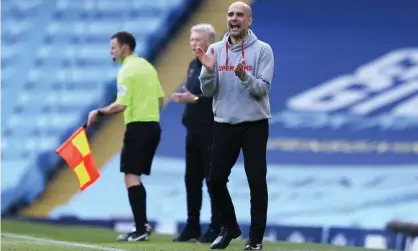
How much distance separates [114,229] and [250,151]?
19.7 ft

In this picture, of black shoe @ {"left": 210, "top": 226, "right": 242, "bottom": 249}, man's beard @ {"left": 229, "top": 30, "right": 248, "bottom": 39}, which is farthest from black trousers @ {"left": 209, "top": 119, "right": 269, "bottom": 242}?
man's beard @ {"left": 229, "top": 30, "right": 248, "bottom": 39}

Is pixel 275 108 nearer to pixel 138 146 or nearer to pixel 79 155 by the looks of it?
pixel 79 155

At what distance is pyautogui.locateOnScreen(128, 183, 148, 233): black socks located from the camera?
10180 mm

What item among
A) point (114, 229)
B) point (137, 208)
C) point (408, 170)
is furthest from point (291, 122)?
point (137, 208)

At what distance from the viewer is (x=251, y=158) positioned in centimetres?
838

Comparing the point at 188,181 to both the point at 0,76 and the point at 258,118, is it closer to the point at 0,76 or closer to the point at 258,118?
the point at 258,118

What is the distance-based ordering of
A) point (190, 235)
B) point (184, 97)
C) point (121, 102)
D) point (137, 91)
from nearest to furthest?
point (184, 97)
point (121, 102)
point (137, 91)
point (190, 235)

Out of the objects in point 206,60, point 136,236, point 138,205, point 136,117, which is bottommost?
point 136,236

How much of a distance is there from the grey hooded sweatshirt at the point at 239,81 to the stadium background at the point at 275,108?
5617 mm

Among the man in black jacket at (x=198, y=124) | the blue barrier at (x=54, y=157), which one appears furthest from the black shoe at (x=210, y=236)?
the blue barrier at (x=54, y=157)

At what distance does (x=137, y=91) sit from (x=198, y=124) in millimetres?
538

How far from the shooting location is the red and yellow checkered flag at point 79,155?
10383mm

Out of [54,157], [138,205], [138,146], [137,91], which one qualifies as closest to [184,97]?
[137,91]

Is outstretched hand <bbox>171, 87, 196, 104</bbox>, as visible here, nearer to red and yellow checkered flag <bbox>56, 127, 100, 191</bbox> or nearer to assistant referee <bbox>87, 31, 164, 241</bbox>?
assistant referee <bbox>87, 31, 164, 241</bbox>
